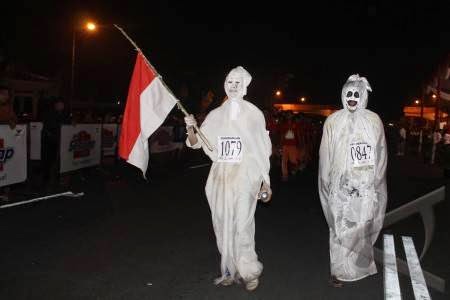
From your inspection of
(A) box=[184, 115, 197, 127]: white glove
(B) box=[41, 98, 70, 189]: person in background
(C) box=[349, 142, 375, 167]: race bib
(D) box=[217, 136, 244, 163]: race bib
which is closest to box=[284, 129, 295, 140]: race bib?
(B) box=[41, 98, 70, 189]: person in background

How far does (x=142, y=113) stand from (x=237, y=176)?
3.96 feet

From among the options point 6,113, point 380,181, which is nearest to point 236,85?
point 380,181

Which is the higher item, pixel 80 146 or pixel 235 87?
pixel 235 87

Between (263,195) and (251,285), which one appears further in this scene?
(263,195)

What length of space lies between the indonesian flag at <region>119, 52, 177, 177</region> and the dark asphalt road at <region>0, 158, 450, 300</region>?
1.21 metres

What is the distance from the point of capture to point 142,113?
5254 millimetres

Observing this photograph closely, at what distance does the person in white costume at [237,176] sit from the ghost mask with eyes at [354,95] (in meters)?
0.98

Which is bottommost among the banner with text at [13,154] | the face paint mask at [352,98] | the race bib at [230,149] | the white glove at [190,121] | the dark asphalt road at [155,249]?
the dark asphalt road at [155,249]

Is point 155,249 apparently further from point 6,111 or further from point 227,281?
point 6,111

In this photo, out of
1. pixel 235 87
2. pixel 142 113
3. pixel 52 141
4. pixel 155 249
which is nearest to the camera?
A: pixel 235 87

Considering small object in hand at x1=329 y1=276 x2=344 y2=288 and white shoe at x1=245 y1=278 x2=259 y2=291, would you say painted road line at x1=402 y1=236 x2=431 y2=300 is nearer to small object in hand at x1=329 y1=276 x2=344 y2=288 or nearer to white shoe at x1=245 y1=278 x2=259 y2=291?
small object in hand at x1=329 y1=276 x2=344 y2=288

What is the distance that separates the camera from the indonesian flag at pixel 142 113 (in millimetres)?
5207

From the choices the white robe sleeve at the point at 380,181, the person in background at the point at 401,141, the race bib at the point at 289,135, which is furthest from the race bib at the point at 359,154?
the person in background at the point at 401,141

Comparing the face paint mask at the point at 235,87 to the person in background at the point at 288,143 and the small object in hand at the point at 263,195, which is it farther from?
the person in background at the point at 288,143
